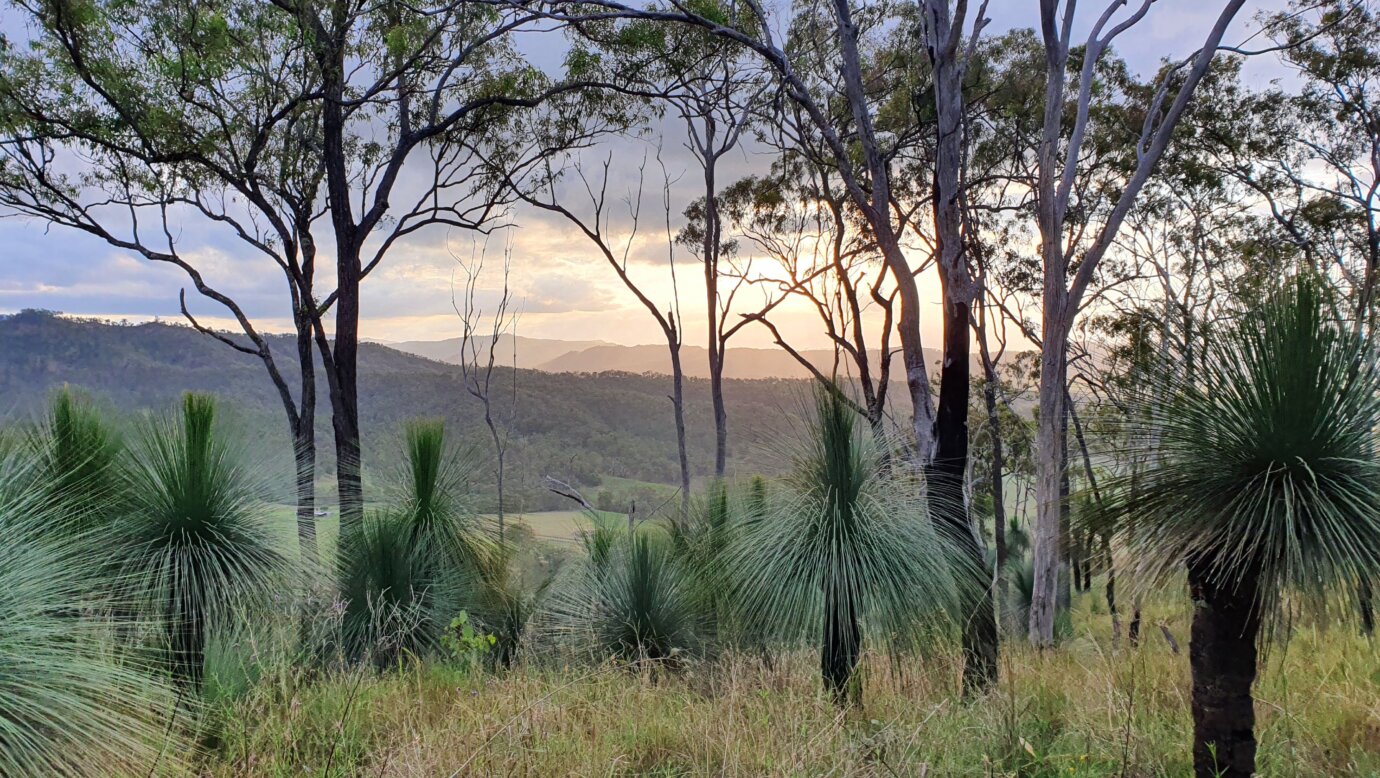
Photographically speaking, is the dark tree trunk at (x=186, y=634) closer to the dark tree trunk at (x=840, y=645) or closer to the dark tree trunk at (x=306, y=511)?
the dark tree trunk at (x=306, y=511)

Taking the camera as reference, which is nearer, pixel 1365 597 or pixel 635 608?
pixel 1365 597

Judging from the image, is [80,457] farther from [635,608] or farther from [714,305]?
[714,305]

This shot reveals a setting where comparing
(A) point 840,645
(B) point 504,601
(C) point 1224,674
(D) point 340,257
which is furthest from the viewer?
(D) point 340,257

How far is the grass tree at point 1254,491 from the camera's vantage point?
2.86 meters

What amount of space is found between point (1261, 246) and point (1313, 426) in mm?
13933

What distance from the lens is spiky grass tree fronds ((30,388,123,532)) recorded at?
16.4ft

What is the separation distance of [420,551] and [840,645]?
15.2 ft

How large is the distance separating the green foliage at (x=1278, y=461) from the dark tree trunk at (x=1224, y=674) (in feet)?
0.30

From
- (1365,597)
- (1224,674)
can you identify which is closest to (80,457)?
(1224,674)

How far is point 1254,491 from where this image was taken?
2.96 metres

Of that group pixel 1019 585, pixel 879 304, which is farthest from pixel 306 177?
pixel 1019 585

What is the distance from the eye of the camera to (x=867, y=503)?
4.86m

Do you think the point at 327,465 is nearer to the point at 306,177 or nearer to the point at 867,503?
the point at 867,503

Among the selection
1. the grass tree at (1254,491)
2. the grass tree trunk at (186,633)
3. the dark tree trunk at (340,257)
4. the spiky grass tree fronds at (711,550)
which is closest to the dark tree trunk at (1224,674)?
the grass tree at (1254,491)
